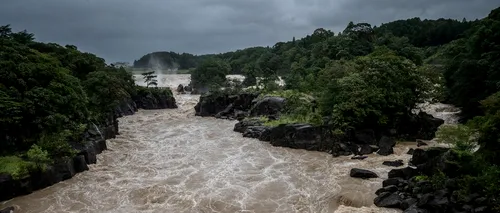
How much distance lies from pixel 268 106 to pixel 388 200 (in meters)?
31.0

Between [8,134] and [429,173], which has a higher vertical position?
[8,134]

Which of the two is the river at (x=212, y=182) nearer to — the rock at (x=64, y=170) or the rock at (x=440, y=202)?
the rock at (x=64, y=170)

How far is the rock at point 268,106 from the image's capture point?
158 feet

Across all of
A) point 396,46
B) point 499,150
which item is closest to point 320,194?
point 499,150

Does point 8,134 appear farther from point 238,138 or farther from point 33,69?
point 238,138

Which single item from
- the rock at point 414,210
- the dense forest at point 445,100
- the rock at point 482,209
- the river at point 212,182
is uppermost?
the dense forest at point 445,100

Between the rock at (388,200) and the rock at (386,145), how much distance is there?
385 inches

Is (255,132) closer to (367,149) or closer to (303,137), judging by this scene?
(303,137)

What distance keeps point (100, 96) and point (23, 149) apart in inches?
541

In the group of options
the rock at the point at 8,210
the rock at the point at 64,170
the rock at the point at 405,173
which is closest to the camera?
the rock at the point at 8,210

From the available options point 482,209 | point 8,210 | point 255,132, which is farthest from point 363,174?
point 8,210

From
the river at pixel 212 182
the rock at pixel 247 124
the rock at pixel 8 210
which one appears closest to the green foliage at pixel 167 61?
the rock at pixel 247 124

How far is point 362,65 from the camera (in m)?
38.1

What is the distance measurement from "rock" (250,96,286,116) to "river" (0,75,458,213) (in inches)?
408
